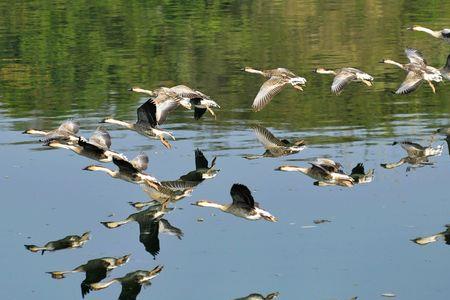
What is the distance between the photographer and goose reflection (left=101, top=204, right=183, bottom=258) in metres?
17.8

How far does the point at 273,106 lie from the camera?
28.4m

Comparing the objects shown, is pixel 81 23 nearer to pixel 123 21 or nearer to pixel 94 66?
pixel 123 21

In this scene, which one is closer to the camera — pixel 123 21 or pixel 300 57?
pixel 300 57

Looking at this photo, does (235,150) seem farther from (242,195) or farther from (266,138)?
(242,195)

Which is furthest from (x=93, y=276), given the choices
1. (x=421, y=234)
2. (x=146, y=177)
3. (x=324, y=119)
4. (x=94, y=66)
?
(x=94, y=66)

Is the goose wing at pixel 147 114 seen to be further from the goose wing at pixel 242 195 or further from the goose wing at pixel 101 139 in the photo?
the goose wing at pixel 242 195

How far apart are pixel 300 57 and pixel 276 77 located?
1195 centimetres

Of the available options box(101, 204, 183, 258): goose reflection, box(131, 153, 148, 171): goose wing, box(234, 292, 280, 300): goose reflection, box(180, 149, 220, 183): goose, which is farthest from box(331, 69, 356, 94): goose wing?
box(234, 292, 280, 300): goose reflection

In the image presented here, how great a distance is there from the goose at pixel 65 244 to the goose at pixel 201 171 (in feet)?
11.8

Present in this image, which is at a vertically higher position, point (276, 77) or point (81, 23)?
point (276, 77)

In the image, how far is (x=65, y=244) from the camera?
17.9 metres

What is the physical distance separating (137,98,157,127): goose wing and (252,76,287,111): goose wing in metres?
3.04

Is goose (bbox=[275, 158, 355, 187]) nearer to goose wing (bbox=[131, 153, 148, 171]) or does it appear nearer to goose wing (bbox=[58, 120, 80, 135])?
goose wing (bbox=[131, 153, 148, 171])

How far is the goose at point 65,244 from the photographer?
17.6 meters
